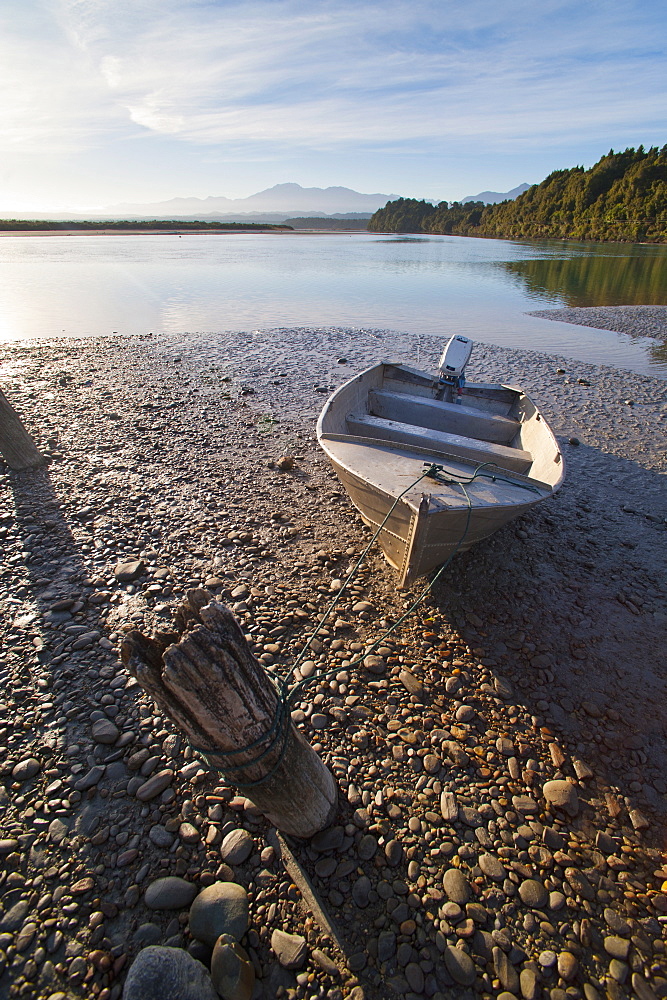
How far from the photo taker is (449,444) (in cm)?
761

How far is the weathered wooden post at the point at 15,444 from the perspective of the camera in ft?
27.2

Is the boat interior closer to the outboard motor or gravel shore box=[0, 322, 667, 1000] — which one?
the outboard motor

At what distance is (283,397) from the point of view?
44.1 feet

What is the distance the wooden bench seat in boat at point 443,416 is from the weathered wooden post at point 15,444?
670cm

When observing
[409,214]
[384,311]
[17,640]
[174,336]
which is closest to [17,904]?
[17,640]

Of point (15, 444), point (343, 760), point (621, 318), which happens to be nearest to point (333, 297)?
point (621, 318)

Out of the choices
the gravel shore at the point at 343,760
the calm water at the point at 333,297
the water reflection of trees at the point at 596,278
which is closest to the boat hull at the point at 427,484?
the gravel shore at the point at 343,760

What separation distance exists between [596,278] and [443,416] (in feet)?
137

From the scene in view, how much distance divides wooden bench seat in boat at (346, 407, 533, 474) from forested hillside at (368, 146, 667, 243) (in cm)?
9347

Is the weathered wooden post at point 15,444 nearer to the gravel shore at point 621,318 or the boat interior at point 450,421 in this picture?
the boat interior at point 450,421

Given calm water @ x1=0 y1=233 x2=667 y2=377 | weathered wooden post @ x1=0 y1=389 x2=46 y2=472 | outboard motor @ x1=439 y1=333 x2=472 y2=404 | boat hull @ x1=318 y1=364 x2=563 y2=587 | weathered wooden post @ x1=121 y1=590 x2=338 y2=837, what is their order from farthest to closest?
calm water @ x1=0 y1=233 x2=667 y2=377, outboard motor @ x1=439 y1=333 x2=472 y2=404, weathered wooden post @ x1=0 y1=389 x2=46 y2=472, boat hull @ x1=318 y1=364 x2=563 y2=587, weathered wooden post @ x1=121 y1=590 x2=338 y2=837

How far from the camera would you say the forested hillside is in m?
79.7

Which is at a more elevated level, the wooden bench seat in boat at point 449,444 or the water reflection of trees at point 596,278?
the water reflection of trees at point 596,278

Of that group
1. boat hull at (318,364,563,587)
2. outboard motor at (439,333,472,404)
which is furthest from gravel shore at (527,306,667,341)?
boat hull at (318,364,563,587)
